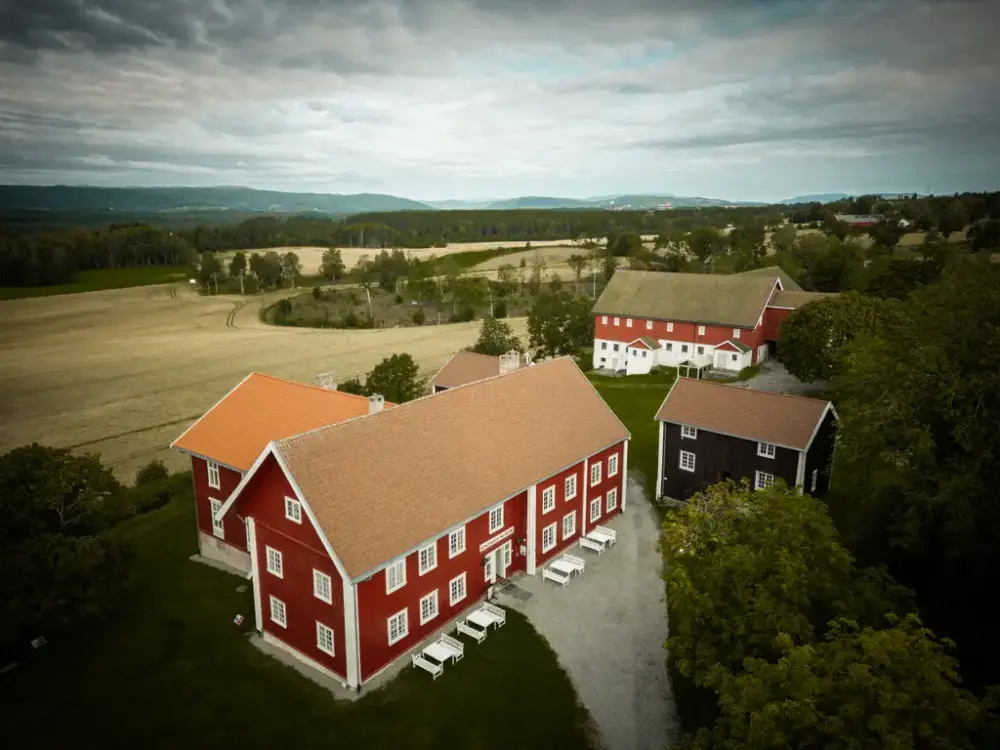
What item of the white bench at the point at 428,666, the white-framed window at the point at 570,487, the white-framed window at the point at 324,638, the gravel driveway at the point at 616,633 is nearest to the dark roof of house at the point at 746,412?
the gravel driveway at the point at 616,633

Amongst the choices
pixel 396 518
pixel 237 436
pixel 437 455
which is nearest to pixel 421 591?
pixel 396 518

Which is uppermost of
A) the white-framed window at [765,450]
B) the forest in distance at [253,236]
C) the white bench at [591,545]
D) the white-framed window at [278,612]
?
the forest in distance at [253,236]

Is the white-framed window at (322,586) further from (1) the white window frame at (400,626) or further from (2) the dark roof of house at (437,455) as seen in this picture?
(1) the white window frame at (400,626)

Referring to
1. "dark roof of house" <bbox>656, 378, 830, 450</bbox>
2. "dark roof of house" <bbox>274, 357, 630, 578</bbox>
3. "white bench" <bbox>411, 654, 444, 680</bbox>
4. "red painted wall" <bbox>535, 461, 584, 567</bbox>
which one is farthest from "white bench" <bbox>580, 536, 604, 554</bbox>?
"white bench" <bbox>411, 654, 444, 680</bbox>

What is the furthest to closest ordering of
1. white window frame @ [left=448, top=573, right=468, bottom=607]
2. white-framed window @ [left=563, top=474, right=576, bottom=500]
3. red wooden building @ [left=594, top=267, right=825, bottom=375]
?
1. red wooden building @ [left=594, top=267, right=825, bottom=375]
2. white-framed window @ [left=563, top=474, right=576, bottom=500]
3. white window frame @ [left=448, top=573, right=468, bottom=607]

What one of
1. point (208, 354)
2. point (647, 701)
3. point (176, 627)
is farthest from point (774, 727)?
point (208, 354)

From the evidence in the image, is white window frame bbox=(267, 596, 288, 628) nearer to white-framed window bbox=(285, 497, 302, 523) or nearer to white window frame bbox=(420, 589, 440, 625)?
white-framed window bbox=(285, 497, 302, 523)
